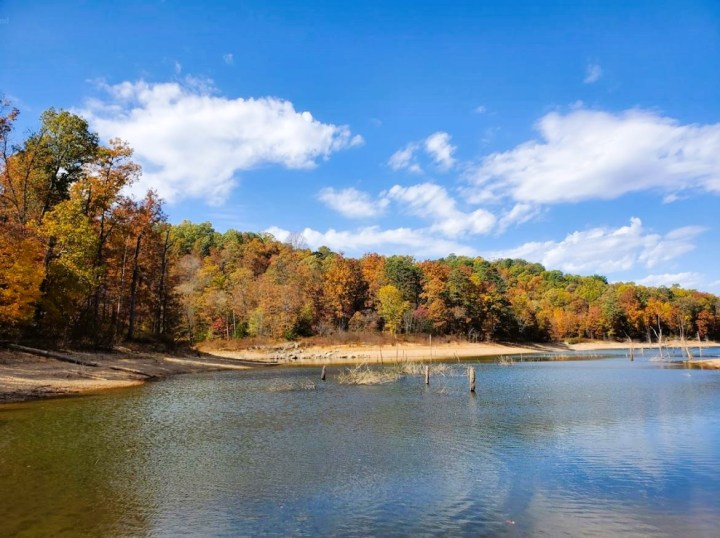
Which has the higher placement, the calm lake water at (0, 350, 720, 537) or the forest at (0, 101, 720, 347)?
the forest at (0, 101, 720, 347)

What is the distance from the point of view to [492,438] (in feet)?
60.1

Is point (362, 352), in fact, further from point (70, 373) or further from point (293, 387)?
point (70, 373)

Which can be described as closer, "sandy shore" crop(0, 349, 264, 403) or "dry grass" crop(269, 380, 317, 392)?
"sandy shore" crop(0, 349, 264, 403)

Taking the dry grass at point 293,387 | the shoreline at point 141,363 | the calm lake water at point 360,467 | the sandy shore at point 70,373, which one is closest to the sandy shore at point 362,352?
the shoreline at point 141,363

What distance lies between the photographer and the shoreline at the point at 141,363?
28.2 metres

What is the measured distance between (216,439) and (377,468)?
7.29 meters

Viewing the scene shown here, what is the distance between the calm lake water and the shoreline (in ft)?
10.1

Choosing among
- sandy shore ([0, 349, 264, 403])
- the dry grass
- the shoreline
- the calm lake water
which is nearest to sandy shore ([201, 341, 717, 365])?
the shoreline

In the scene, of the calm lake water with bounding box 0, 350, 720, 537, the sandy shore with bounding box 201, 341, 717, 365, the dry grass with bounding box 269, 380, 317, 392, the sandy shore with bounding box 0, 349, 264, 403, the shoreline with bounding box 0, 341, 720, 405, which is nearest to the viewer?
the calm lake water with bounding box 0, 350, 720, 537

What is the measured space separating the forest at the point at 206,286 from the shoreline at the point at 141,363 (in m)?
3.00

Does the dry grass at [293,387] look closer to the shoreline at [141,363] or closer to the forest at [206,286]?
the shoreline at [141,363]

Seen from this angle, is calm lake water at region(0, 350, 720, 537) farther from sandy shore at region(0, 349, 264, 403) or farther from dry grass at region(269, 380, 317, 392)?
dry grass at region(269, 380, 317, 392)

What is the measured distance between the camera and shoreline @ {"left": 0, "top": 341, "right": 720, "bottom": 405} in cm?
2825

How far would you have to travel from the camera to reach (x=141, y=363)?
43219 mm
